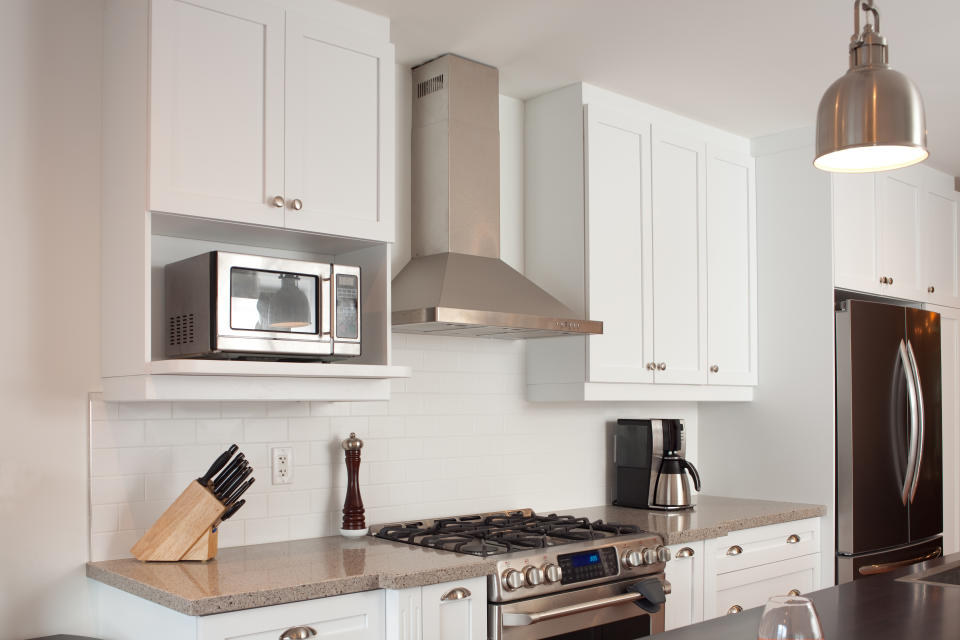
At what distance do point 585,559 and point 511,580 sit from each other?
1.13 feet

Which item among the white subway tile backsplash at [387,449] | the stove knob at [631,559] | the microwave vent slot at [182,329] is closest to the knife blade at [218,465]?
the white subway tile backsplash at [387,449]

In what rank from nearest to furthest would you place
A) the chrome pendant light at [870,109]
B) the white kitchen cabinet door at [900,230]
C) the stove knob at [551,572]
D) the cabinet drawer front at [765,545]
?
the chrome pendant light at [870,109], the stove knob at [551,572], the cabinet drawer front at [765,545], the white kitchen cabinet door at [900,230]

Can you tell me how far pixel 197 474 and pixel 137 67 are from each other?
3.97ft

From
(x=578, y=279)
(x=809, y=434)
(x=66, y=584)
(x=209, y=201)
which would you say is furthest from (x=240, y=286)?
(x=809, y=434)

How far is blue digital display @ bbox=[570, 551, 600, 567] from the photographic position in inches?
109

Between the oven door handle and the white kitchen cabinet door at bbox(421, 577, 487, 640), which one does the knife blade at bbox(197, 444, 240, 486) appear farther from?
the oven door handle

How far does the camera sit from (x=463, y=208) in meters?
3.23

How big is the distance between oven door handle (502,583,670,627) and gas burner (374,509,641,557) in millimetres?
193

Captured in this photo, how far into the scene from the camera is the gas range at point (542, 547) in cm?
261

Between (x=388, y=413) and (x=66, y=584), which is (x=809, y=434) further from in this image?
(x=66, y=584)

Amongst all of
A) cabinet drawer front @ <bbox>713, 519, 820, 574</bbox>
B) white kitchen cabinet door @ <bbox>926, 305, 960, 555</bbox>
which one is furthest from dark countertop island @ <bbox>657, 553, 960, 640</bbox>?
white kitchen cabinet door @ <bbox>926, 305, 960, 555</bbox>

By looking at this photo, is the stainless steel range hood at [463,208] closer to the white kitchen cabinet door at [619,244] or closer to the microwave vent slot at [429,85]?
the microwave vent slot at [429,85]

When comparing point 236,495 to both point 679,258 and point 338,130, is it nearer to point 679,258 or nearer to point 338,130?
point 338,130

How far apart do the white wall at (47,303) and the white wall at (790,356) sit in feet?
9.65
